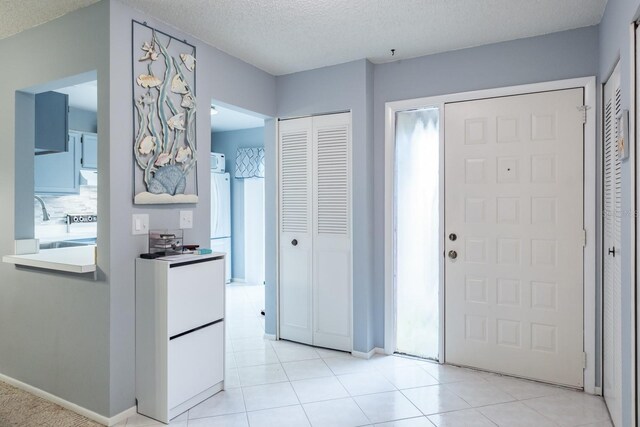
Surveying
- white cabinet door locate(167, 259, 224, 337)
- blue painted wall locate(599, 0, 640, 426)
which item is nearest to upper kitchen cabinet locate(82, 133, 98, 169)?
white cabinet door locate(167, 259, 224, 337)

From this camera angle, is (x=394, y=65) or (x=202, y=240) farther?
Answer: (x=394, y=65)

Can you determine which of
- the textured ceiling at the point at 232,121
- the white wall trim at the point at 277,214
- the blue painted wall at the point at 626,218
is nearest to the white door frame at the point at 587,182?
the blue painted wall at the point at 626,218

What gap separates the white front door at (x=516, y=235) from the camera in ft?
9.14

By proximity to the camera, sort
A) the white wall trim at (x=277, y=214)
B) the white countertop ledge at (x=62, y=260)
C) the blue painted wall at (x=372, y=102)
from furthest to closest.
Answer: the white wall trim at (x=277, y=214)
the blue painted wall at (x=372, y=102)
the white countertop ledge at (x=62, y=260)

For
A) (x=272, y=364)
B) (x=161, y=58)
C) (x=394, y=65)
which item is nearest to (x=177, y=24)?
(x=161, y=58)

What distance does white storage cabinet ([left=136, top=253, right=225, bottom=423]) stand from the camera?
2352 mm

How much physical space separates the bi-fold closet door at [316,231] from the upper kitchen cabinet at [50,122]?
184cm

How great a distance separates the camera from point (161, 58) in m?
2.65

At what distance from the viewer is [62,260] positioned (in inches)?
99.1

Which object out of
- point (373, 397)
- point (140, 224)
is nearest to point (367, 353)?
point (373, 397)

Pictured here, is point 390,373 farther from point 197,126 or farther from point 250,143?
point 250,143

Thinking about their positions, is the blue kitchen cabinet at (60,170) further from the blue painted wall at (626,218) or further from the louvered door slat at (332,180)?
the blue painted wall at (626,218)

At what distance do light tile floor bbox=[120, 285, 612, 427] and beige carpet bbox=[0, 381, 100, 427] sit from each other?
0.35 m

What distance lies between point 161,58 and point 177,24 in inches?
10.6
